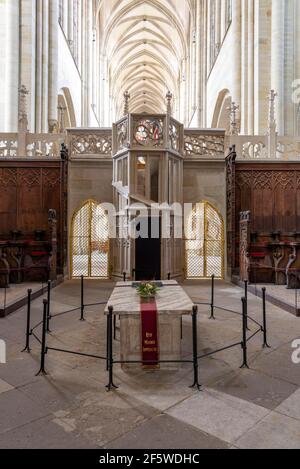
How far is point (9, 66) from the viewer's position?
38.4 feet

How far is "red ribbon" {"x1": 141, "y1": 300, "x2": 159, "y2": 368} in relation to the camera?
11.0 ft

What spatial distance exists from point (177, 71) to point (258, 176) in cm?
3261

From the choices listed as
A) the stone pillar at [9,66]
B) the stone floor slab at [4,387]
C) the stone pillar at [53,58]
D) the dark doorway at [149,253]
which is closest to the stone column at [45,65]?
the stone pillar at [53,58]

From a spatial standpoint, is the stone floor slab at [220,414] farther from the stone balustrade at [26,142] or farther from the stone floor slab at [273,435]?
the stone balustrade at [26,142]

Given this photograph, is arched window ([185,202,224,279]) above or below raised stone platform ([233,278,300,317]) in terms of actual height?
above

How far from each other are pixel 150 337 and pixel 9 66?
1222 centimetres

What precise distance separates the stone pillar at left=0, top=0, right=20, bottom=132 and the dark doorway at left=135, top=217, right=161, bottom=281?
691 centimetres

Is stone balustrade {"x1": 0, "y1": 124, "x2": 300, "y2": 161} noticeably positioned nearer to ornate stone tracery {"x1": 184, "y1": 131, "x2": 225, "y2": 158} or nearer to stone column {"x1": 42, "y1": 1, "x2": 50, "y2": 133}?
ornate stone tracery {"x1": 184, "y1": 131, "x2": 225, "y2": 158}

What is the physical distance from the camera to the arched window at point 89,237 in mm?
9453

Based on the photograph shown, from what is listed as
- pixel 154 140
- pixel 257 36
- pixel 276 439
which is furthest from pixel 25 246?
pixel 257 36

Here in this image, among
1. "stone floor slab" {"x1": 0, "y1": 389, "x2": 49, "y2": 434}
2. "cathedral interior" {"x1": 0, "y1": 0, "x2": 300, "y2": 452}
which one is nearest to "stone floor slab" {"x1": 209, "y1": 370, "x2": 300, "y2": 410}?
"stone floor slab" {"x1": 0, "y1": 389, "x2": 49, "y2": 434}

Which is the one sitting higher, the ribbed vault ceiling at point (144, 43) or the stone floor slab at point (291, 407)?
the ribbed vault ceiling at point (144, 43)

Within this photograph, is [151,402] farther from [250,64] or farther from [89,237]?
[250,64]

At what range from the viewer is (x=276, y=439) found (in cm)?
216
